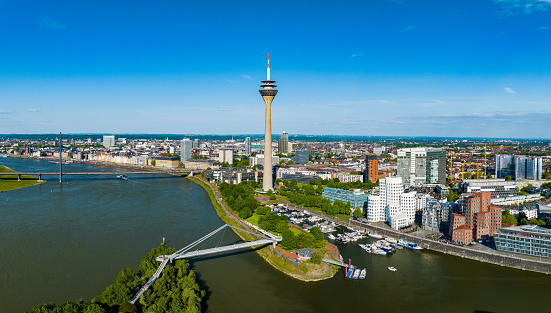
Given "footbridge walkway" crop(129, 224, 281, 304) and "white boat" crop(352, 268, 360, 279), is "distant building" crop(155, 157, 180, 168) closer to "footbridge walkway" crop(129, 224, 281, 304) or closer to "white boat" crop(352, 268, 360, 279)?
"footbridge walkway" crop(129, 224, 281, 304)

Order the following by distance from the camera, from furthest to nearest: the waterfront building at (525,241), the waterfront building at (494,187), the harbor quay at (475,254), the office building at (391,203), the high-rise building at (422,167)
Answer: the high-rise building at (422,167) → the waterfront building at (494,187) → the office building at (391,203) → the waterfront building at (525,241) → the harbor quay at (475,254)

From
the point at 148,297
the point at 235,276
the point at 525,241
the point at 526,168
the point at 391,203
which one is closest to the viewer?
the point at 148,297

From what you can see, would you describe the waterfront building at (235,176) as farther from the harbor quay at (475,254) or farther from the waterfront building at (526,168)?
the waterfront building at (526,168)

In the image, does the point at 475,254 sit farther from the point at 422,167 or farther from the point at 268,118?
the point at 268,118

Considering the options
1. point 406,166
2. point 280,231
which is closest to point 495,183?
point 406,166

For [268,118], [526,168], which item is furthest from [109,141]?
[526,168]

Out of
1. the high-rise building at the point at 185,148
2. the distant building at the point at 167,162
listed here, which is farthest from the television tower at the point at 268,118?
the high-rise building at the point at 185,148

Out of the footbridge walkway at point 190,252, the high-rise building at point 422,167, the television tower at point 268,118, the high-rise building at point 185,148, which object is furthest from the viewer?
the high-rise building at point 185,148

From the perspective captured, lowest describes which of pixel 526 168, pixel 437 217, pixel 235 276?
pixel 235 276
